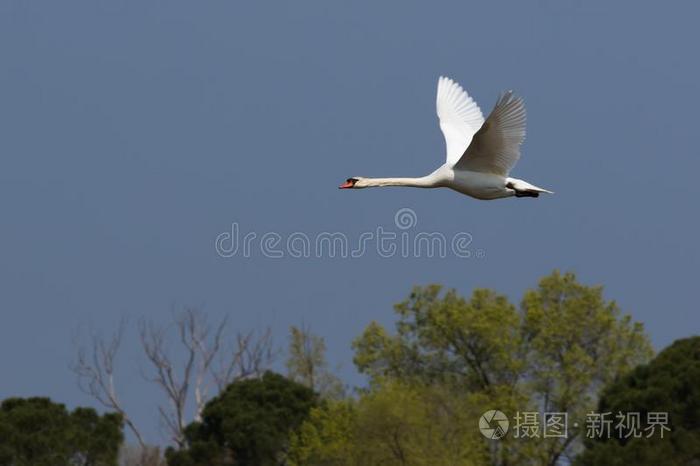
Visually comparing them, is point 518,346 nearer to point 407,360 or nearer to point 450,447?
point 407,360

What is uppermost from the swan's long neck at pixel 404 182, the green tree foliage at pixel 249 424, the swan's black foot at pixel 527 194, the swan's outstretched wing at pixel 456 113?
the green tree foliage at pixel 249 424

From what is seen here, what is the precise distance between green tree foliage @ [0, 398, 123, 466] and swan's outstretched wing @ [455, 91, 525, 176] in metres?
27.2

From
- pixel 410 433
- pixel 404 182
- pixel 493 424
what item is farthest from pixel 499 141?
pixel 493 424

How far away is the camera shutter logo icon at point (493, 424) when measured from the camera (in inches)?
1695

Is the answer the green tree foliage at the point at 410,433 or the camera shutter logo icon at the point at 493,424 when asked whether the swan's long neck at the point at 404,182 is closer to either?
the green tree foliage at the point at 410,433

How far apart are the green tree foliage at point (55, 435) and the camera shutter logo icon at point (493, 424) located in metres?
11.2

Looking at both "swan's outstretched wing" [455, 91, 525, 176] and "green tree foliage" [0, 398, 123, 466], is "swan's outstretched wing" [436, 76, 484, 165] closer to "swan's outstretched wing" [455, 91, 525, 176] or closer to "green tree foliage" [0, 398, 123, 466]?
"swan's outstretched wing" [455, 91, 525, 176]

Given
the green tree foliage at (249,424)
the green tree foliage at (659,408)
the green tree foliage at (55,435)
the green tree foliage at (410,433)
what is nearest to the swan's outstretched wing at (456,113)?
the green tree foliage at (410,433)

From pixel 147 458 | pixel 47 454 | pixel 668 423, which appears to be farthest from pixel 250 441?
pixel 668 423

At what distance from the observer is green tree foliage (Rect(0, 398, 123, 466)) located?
4853 centimetres

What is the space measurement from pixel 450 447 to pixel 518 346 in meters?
12.4

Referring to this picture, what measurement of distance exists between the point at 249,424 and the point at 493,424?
1216 centimetres

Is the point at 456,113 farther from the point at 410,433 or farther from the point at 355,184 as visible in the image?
the point at 410,433

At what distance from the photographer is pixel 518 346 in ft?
166
